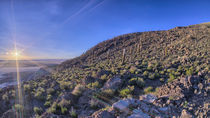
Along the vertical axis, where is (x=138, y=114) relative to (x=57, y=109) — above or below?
above

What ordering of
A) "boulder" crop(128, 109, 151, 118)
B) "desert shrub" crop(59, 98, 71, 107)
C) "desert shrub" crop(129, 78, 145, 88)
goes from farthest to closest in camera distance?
"desert shrub" crop(129, 78, 145, 88)
"desert shrub" crop(59, 98, 71, 107)
"boulder" crop(128, 109, 151, 118)

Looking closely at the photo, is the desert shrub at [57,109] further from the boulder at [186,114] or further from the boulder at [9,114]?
the boulder at [186,114]

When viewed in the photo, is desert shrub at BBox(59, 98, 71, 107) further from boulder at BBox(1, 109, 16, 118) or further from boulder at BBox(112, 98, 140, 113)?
boulder at BBox(112, 98, 140, 113)

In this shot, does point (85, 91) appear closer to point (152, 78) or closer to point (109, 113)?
point (109, 113)

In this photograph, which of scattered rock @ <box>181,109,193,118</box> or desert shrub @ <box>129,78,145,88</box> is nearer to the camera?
scattered rock @ <box>181,109,193,118</box>

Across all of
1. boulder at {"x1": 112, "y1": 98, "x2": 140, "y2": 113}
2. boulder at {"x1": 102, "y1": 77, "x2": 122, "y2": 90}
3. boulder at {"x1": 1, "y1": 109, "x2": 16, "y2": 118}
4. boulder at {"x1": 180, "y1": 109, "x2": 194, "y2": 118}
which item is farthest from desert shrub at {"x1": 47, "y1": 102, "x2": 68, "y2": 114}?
boulder at {"x1": 180, "y1": 109, "x2": 194, "y2": 118}

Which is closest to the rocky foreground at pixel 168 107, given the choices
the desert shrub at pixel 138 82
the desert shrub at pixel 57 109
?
the desert shrub at pixel 57 109

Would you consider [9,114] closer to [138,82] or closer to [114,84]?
[114,84]

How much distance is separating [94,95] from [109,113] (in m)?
3.89

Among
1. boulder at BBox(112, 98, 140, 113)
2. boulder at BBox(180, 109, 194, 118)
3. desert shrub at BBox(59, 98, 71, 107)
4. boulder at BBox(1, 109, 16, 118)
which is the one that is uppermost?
boulder at BBox(112, 98, 140, 113)

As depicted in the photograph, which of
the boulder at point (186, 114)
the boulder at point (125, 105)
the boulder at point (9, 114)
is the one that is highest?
the boulder at point (125, 105)

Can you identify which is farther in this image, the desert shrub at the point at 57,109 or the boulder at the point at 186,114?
the desert shrub at the point at 57,109

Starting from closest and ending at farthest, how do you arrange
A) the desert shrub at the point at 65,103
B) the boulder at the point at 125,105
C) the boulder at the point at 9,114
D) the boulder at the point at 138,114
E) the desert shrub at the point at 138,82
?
the boulder at the point at 138,114
the boulder at the point at 125,105
the boulder at the point at 9,114
the desert shrub at the point at 65,103
the desert shrub at the point at 138,82

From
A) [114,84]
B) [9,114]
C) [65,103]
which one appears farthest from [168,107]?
[9,114]
